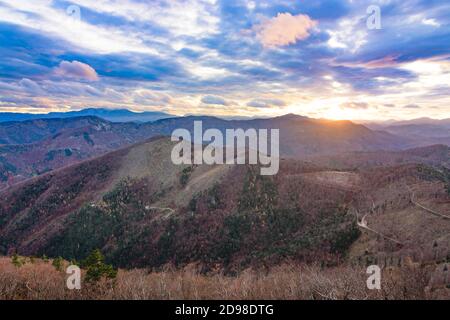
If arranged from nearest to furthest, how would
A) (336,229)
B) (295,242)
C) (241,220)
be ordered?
(336,229) → (295,242) → (241,220)

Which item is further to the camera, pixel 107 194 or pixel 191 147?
pixel 191 147

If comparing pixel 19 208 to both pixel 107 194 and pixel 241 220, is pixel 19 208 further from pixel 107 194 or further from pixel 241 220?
pixel 241 220


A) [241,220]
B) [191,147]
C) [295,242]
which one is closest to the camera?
[295,242]

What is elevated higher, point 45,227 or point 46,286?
point 46,286

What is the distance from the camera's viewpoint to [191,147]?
171125 mm

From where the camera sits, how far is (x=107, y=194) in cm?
14288

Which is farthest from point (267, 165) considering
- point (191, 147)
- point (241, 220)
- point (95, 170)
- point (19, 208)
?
point (19, 208)

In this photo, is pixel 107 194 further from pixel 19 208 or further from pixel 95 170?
pixel 19 208

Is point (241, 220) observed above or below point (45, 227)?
above
